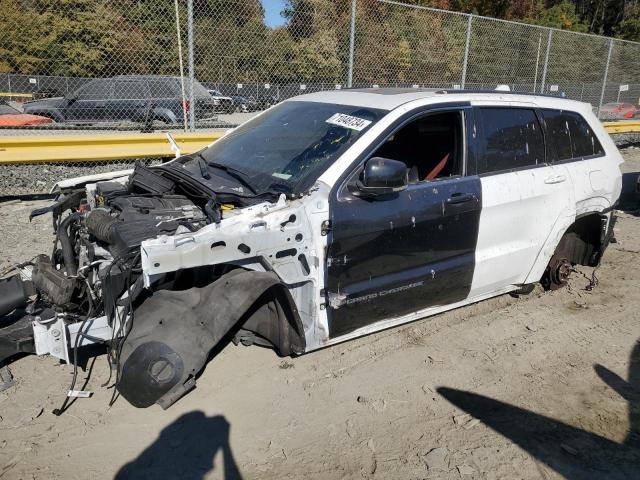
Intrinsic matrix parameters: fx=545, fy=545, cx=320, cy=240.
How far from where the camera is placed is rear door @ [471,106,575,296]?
13.6ft

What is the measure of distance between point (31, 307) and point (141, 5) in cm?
622

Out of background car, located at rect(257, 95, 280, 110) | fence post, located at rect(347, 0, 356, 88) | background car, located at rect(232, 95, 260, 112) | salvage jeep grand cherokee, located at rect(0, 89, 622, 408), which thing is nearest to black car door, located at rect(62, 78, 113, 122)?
background car, located at rect(232, 95, 260, 112)

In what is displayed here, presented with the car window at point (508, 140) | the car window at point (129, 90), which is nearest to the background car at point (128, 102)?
the car window at point (129, 90)

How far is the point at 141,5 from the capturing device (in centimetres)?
820

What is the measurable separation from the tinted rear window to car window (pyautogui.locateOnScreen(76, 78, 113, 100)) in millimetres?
7321

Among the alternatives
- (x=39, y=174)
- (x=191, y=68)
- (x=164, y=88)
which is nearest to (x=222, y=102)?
(x=164, y=88)

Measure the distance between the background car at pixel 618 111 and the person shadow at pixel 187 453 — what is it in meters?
15.8

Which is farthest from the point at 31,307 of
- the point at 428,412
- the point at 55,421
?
the point at 428,412

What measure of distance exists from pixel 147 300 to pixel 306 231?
1045 millimetres

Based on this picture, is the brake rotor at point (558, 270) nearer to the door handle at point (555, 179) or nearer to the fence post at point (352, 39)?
the door handle at point (555, 179)

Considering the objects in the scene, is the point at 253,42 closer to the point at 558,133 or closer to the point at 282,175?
the point at 558,133

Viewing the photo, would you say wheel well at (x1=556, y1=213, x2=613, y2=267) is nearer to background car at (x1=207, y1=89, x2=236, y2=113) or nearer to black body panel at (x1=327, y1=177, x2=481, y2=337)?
black body panel at (x1=327, y1=177, x2=481, y2=337)

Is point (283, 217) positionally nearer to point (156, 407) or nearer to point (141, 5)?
point (156, 407)

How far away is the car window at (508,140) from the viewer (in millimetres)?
4180
